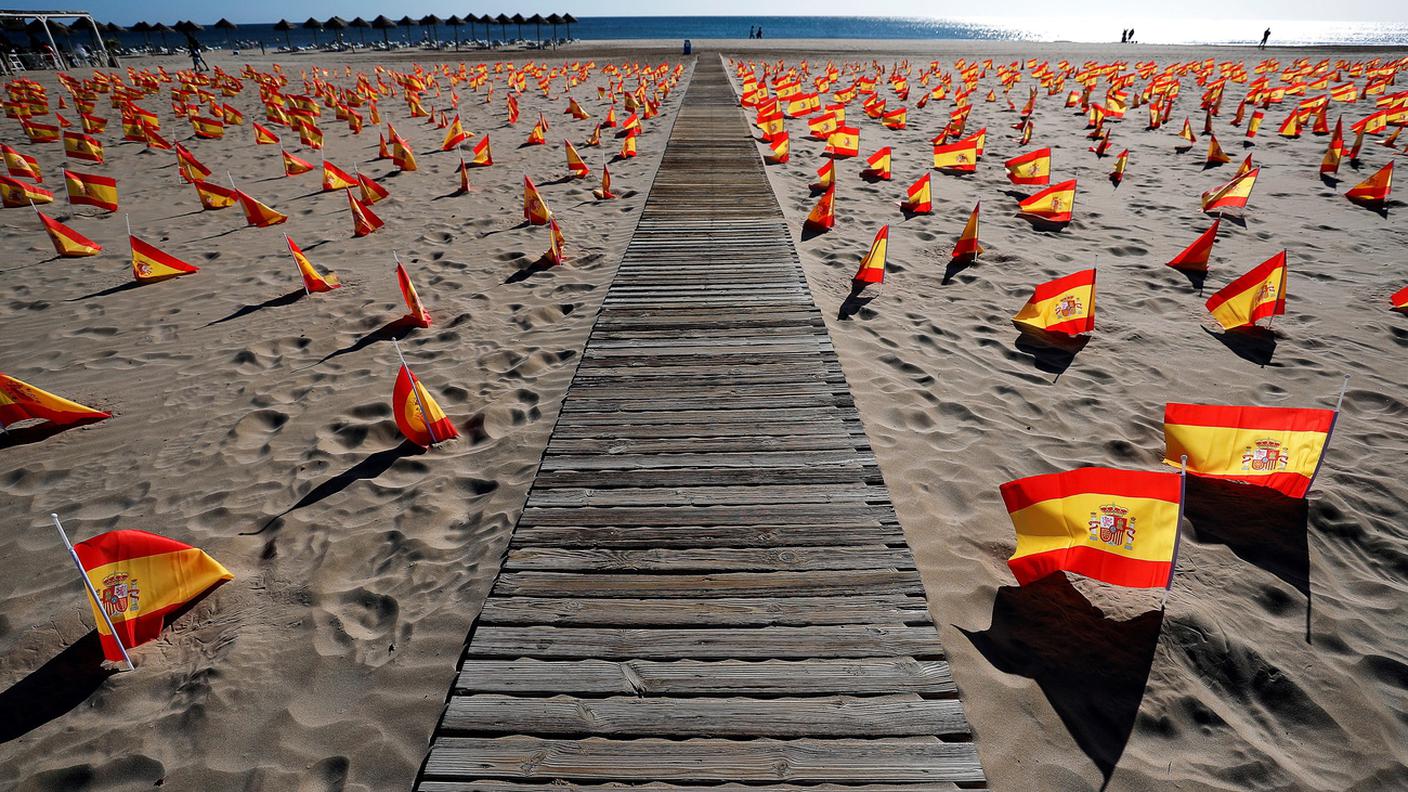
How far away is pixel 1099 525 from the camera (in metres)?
3.16

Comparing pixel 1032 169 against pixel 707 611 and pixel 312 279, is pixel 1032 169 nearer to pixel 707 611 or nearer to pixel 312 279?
pixel 707 611

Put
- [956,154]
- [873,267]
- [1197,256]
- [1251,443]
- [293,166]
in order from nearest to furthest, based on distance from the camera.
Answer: [1251,443] < [873,267] < [1197,256] < [956,154] < [293,166]

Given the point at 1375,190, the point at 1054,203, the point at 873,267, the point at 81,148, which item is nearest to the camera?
the point at 873,267

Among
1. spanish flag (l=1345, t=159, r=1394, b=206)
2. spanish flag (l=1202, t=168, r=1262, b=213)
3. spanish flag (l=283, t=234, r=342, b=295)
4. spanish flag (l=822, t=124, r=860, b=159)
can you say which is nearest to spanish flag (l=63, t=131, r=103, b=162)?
spanish flag (l=283, t=234, r=342, b=295)

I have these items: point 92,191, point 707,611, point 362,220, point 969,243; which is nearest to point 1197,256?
point 969,243

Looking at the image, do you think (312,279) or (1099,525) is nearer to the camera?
(1099,525)

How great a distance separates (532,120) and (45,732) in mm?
18642

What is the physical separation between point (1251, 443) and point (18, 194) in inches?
672

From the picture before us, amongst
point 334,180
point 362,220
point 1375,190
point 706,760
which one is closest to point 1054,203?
point 1375,190

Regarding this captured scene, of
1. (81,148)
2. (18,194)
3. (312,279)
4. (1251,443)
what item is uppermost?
(81,148)

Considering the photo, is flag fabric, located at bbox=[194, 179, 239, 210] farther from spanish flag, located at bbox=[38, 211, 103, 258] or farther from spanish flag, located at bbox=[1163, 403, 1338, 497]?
spanish flag, located at bbox=[1163, 403, 1338, 497]

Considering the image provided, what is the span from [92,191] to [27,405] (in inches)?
311

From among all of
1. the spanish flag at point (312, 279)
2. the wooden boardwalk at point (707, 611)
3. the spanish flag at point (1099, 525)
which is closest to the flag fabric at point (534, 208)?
the spanish flag at point (312, 279)

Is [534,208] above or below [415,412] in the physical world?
above
